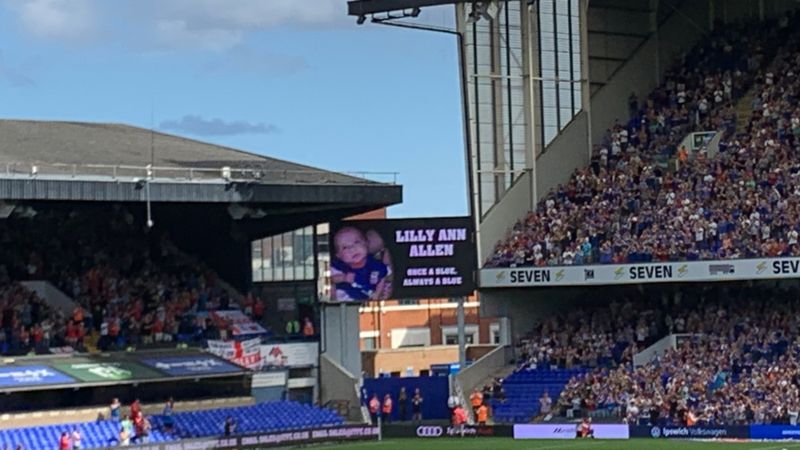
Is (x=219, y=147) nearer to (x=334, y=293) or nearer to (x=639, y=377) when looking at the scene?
(x=334, y=293)

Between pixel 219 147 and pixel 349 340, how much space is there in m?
10.5

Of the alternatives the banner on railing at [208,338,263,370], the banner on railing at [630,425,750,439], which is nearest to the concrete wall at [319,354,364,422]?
the banner on railing at [208,338,263,370]

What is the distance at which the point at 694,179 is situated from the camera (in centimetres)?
5575

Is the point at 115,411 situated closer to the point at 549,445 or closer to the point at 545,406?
the point at 549,445

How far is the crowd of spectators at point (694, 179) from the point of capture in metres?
52.9

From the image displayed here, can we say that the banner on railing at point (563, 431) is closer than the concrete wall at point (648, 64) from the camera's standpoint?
Yes

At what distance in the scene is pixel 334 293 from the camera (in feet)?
178

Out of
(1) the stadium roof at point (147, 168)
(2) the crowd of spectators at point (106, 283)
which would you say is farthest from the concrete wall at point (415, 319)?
(2) the crowd of spectators at point (106, 283)

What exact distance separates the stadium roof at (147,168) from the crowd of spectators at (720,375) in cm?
958

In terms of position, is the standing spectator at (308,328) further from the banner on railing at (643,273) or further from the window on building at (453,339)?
the window on building at (453,339)

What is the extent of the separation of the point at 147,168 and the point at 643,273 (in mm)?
16070

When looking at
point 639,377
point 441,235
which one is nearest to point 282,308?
point 441,235

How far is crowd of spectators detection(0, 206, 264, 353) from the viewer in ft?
166

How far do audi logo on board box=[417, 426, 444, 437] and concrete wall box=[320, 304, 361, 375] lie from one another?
12.5 feet
